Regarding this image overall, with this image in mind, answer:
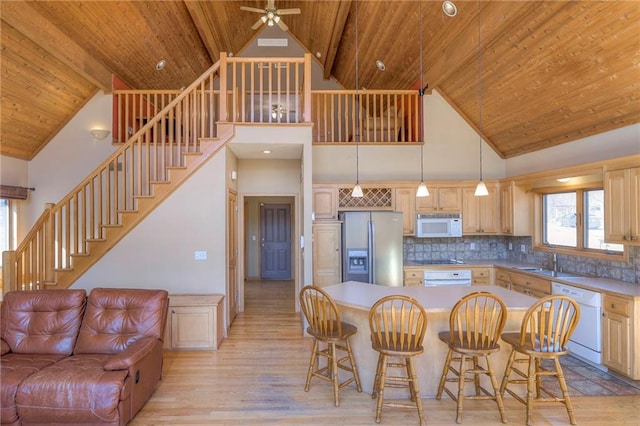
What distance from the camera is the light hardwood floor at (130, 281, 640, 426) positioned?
2.76 meters

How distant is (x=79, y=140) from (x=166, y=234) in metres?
2.93

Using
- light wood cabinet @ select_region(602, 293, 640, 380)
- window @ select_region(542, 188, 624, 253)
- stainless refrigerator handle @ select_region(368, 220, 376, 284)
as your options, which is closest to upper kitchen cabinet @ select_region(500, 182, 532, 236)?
window @ select_region(542, 188, 624, 253)

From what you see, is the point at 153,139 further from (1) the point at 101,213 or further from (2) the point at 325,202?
(2) the point at 325,202

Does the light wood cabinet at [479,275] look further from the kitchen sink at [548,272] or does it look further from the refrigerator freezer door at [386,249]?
the refrigerator freezer door at [386,249]

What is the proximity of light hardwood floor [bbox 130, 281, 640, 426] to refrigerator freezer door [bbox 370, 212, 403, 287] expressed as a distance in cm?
178

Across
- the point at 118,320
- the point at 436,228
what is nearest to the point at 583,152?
the point at 436,228

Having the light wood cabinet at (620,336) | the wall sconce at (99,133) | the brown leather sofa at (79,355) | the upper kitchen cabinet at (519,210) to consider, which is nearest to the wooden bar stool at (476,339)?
the light wood cabinet at (620,336)

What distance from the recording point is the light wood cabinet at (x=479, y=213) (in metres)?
5.68

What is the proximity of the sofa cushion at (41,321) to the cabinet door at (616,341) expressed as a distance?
205 inches

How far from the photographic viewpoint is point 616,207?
3.66m

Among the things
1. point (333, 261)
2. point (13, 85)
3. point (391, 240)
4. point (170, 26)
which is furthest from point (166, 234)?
point (170, 26)

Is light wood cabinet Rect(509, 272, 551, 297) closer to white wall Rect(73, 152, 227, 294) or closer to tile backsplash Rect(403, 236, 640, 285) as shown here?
tile backsplash Rect(403, 236, 640, 285)

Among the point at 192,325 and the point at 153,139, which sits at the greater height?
the point at 153,139

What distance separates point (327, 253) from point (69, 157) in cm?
479
